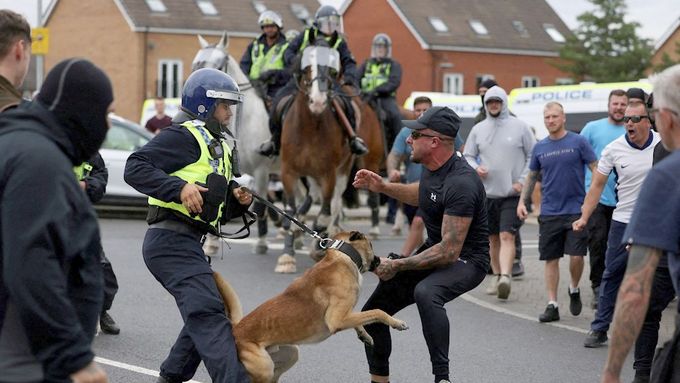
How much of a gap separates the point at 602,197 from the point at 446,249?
4.55 metres

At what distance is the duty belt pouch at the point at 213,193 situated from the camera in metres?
6.06

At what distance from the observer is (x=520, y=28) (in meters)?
65.3

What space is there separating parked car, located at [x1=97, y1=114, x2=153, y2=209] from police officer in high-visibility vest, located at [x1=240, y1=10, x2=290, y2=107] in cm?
450

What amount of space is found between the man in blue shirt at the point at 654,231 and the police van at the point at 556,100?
17.5 metres

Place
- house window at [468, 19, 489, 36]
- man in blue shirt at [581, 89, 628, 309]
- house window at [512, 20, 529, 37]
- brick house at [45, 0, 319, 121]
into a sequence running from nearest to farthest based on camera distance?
man in blue shirt at [581, 89, 628, 309], brick house at [45, 0, 319, 121], house window at [468, 19, 489, 36], house window at [512, 20, 529, 37]

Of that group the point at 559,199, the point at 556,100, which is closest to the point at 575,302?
the point at 559,199

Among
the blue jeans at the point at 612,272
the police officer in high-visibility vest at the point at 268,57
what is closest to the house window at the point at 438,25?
the police officer in high-visibility vest at the point at 268,57

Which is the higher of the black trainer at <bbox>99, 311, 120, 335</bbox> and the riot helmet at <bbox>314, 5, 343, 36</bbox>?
the riot helmet at <bbox>314, 5, 343, 36</bbox>

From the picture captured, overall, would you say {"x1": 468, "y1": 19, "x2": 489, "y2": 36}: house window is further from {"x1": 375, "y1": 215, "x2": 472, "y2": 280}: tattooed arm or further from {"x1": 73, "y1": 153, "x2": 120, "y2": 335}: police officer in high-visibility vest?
{"x1": 375, "y1": 215, "x2": 472, "y2": 280}: tattooed arm

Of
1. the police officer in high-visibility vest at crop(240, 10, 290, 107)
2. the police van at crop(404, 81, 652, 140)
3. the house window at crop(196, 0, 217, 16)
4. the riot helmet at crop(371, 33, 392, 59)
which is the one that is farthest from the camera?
the house window at crop(196, 0, 217, 16)

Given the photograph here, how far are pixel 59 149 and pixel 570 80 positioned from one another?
203 ft

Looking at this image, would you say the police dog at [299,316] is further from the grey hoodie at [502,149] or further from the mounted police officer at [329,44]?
the mounted police officer at [329,44]

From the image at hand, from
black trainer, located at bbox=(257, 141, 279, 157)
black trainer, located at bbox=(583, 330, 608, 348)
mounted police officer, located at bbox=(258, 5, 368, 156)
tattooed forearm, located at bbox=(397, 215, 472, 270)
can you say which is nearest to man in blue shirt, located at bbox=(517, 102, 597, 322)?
black trainer, located at bbox=(583, 330, 608, 348)

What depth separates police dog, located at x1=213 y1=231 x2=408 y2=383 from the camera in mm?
6195
